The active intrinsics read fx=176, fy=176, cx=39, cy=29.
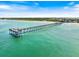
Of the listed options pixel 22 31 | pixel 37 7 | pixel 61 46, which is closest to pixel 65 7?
pixel 37 7

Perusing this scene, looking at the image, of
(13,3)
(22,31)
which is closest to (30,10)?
(13,3)

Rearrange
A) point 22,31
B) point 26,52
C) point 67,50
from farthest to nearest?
1. point 22,31
2. point 67,50
3. point 26,52

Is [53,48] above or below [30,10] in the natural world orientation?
below

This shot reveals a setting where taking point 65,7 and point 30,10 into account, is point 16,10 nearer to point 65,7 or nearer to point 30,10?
point 30,10

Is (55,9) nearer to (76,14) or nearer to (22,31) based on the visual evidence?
(76,14)

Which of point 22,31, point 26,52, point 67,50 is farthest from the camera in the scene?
point 22,31

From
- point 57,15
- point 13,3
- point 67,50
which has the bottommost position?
point 67,50

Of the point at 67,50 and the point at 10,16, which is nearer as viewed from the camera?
the point at 67,50

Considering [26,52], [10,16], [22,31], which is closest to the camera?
[26,52]

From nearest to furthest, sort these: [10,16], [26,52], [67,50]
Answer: [26,52]
[67,50]
[10,16]
